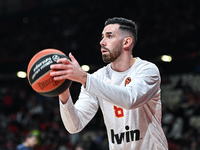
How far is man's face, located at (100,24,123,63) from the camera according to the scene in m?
3.37

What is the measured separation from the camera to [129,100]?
8.83ft

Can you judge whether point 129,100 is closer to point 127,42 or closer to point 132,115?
point 132,115

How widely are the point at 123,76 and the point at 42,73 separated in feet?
3.31

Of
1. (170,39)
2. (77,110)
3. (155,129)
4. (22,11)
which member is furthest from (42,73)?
(22,11)

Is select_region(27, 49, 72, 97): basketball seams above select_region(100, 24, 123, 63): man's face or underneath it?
underneath

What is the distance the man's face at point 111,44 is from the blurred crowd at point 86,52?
6048 mm

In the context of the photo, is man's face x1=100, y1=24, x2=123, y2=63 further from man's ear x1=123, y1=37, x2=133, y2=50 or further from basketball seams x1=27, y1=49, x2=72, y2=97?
basketball seams x1=27, y1=49, x2=72, y2=97

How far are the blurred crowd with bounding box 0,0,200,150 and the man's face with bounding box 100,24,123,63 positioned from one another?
6048 millimetres

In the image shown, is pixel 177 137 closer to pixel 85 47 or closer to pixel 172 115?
pixel 172 115

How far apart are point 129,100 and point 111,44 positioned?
2.86 ft

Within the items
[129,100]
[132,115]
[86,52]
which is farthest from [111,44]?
[86,52]

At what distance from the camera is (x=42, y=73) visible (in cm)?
274

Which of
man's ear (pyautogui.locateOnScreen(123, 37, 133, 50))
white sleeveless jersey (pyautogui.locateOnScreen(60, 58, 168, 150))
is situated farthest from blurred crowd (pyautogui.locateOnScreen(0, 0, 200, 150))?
man's ear (pyautogui.locateOnScreen(123, 37, 133, 50))

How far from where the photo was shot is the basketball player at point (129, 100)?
2.98 m
